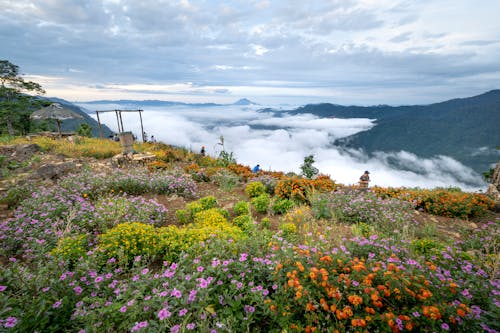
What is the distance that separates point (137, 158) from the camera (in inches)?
386

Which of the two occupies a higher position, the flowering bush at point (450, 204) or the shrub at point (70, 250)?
the shrub at point (70, 250)

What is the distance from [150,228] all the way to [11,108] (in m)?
38.0

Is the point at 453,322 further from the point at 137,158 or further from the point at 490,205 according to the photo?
the point at 137,158

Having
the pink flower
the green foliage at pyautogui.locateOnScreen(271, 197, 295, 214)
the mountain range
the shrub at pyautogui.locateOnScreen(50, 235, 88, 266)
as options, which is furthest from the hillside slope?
the pink flower

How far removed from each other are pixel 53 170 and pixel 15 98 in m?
35.4

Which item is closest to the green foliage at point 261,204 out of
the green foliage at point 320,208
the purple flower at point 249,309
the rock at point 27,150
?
the green foliage at point 320,208

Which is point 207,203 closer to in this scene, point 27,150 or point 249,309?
point 249,309

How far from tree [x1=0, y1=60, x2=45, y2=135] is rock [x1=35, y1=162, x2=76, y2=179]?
30594mm

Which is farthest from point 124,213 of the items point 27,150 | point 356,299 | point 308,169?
point 308,169

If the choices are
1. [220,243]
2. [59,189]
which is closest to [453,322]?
[220,243]

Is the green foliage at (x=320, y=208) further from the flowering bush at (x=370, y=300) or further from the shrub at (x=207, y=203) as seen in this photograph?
the flowering bush at (x=370, y=300)

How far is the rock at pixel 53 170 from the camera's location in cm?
702

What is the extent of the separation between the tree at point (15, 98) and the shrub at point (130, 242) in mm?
36464

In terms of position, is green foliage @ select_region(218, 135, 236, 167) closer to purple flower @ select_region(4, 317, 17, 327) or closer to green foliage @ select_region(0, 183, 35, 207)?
green foliage @ select_region(0, 183, 35, 207)
